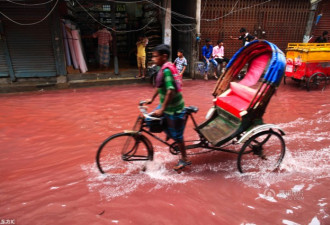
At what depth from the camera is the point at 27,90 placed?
8680mm

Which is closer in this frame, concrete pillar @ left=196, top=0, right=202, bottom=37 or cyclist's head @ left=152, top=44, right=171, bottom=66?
cyclist's head @ left=152, top=44, right=171, bottom=66

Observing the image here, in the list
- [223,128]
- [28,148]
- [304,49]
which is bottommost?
[28,148]

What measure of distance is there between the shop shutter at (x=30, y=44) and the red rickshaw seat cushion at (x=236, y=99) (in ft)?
25.5

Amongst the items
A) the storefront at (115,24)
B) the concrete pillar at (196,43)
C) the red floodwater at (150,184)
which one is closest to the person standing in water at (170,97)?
the red floodwater at (150,184)

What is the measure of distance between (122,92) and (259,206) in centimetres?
654

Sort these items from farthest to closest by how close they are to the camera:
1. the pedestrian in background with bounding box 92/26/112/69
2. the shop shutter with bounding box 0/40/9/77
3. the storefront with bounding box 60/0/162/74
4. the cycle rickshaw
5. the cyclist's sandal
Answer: the storefront with bounding box 60/0/162/74
the pedestrian in background with bounding box 92/26/112/69
the shop shutter with bounding box 0/40/9/77
the cyclist's sandal
the cycle rickshaw

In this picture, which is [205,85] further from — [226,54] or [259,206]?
[259,206]

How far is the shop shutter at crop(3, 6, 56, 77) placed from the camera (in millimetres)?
8355

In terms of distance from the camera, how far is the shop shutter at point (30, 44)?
836cm

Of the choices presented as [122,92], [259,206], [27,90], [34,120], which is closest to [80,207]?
[259,206]

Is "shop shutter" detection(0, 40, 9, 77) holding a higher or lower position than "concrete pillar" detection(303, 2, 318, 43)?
lower

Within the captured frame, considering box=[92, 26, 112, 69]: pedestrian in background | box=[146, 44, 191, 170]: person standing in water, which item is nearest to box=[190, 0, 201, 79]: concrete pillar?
box=[92, 26, 112, 69]: pedestrian in background

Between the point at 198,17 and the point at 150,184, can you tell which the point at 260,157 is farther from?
the point at 198,17

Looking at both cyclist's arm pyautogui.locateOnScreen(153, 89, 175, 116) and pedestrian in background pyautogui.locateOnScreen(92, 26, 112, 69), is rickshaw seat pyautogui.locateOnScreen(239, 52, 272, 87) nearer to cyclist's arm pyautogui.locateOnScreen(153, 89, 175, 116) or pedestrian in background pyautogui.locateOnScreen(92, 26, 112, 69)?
cyclist's arm pyautogui.locateOnScreen(153, 89, 175, 116)
